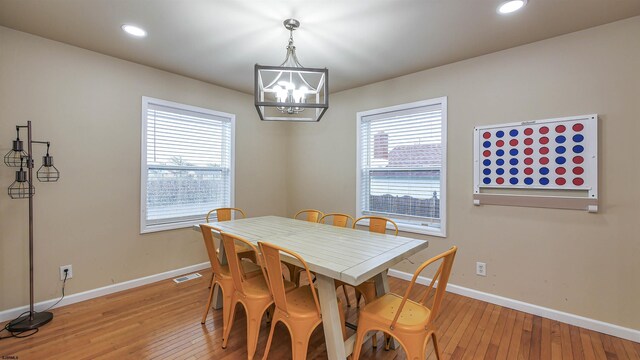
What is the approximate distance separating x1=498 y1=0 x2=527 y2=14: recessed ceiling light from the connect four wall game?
106 centimetres

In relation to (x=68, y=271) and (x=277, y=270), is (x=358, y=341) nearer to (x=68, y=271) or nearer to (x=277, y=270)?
(x=277, y=270)

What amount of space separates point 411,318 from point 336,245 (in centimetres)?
71

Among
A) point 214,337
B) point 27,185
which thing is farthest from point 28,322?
point 214,337

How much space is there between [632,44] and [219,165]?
451 centimetres

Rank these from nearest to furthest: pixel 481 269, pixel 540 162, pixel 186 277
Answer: pixel 540 162, pixel 481 269, pixel 186 277

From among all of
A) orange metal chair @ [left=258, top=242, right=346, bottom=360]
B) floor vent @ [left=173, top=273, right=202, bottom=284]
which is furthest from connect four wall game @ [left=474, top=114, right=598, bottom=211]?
floor vent @ [left=173, top=273, right=202, bottom=284]

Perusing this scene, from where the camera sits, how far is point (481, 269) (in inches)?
115

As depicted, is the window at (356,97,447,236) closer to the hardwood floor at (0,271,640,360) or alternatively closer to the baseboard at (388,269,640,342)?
the baseboard at (388,269,640,342)

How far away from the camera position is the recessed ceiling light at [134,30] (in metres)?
2.41

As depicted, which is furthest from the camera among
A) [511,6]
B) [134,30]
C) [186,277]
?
[186,277]

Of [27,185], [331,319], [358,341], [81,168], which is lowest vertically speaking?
[358,341]

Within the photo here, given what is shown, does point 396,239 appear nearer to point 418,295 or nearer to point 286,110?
point 418,295

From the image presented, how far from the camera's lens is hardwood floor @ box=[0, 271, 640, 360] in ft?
6.63

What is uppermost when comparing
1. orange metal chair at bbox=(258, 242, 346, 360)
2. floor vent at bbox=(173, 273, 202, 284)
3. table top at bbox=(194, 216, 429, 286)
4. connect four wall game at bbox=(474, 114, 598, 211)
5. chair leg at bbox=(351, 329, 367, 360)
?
connect four wall game at bbox=(474, 114, 598, 211)
